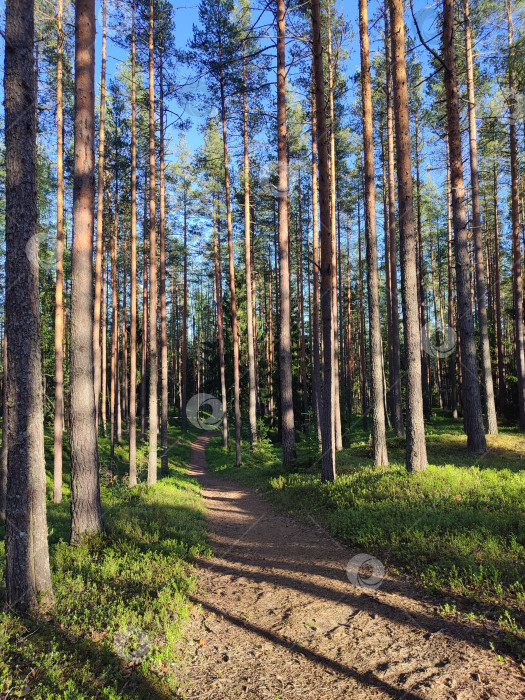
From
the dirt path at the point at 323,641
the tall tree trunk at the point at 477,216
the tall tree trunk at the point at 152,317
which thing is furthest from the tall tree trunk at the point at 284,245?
the tall tree trunk at the point at 477,216

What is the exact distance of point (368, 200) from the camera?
1175 cm

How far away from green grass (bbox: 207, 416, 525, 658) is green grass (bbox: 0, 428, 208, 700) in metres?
2.84

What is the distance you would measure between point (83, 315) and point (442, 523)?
6.77 m

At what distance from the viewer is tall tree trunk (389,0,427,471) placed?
9.41 metres

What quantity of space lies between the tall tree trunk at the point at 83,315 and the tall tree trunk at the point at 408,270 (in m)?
6.89

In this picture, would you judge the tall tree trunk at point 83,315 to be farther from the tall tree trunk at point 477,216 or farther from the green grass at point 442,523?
the tall tree trunk at point 477,216

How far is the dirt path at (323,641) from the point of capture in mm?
3285

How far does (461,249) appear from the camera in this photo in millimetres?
12336
